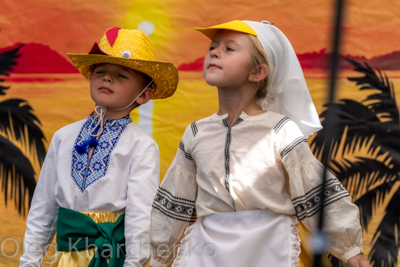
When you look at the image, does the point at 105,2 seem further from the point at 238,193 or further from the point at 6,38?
the point at 238,193

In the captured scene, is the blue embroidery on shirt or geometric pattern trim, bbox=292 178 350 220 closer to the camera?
geometric pattern trim, bbox=292 178 350 220

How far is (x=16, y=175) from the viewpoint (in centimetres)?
323

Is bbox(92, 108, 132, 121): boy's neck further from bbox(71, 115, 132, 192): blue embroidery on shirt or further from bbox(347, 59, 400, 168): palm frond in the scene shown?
bbox(347, 59, 400, 168): palm frond

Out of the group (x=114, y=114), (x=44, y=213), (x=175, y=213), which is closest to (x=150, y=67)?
(x=114, y=114)

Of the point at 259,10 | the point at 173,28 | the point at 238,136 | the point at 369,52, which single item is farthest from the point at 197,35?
the point at 238,136

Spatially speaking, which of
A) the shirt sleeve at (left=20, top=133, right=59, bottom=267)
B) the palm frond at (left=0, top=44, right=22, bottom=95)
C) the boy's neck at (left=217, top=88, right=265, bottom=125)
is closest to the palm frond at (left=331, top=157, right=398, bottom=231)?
the boy's neck at (left=217, top=88, right=265, bottom=125)

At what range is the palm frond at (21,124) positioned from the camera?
3.22 metres

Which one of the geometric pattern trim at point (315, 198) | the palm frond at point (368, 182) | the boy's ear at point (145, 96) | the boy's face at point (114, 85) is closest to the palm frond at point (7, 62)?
the boy's face at point (114, 85)

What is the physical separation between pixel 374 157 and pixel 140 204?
108cm

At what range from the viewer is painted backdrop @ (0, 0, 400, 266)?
2.77 meters

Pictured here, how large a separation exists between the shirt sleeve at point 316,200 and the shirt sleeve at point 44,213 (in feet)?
3.20

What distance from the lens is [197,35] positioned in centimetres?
310

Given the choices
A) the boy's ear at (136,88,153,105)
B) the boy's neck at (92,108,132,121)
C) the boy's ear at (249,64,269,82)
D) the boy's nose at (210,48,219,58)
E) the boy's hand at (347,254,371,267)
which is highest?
the boy's nose at (210,48,219,58)

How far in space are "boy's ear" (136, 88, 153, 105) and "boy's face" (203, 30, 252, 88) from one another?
463mm
